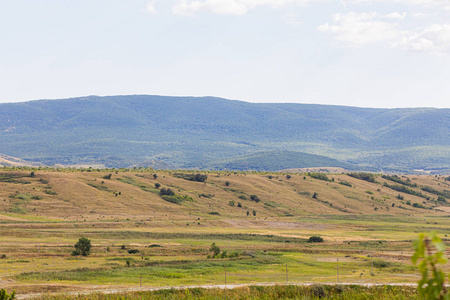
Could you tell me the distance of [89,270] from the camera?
36062mm

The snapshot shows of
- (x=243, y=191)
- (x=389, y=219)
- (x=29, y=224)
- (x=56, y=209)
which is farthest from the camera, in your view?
(x=243, y=191)

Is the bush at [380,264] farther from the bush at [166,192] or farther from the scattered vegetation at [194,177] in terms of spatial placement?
the scattered vegetation at [194,177]

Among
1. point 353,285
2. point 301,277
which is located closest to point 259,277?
point 301,277

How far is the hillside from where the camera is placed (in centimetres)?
8394

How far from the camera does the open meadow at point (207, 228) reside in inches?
1400

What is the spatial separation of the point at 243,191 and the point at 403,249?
2334 inches

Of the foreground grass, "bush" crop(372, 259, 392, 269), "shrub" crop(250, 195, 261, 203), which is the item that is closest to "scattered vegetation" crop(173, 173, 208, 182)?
"shrub" crop(250, 195, 261, 203)

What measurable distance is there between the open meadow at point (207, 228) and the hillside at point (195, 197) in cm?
28

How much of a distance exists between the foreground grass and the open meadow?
5073 mm

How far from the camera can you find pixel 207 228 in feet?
244

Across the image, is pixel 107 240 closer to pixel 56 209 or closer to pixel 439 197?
pixel 56 209

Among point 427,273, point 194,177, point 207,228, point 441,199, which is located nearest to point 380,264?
point 207,228

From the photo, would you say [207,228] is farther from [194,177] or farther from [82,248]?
[194,177]

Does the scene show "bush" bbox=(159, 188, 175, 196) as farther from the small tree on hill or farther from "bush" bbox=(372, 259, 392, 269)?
"bush" bbox=(372, 259, 392, 269)
